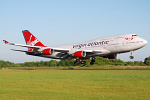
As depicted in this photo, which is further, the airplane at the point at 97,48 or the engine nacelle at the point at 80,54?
the engine nacelle at the point at 80,54

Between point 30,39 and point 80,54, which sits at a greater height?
point 30,39

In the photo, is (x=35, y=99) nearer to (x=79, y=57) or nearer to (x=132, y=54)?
(x=132, y=54)

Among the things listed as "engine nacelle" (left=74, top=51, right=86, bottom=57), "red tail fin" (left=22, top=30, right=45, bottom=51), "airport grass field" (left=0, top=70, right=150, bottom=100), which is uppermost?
"red tail fin" (left=22, top=30, right=45, bottom=51)

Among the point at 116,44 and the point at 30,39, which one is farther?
the point at 30,39

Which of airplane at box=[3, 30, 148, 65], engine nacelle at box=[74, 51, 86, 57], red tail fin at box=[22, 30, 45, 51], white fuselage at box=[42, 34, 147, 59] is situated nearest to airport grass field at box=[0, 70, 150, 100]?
white fuselage at box=[42, 34, 147, 59]

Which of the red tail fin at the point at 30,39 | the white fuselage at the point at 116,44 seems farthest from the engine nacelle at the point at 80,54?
the red tail fin at the point at 30,39

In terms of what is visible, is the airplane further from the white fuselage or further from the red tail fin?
the red tail fin

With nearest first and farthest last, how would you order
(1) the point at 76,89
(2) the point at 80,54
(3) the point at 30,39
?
(1) the point at 76,89 < (2) the point at 80,54 < (3) the point at 30,39

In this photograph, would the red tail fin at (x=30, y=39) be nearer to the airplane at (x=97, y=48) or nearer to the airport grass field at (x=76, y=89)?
the airplane at (x=97, y=48)

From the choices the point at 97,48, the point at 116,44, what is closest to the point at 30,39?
the point at 97,48

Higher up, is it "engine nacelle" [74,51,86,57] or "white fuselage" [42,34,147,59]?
"white fuselage" [42,34,147,59]

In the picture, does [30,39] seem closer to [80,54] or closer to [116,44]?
[80,54]

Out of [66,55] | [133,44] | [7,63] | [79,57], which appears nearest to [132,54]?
[133,44]

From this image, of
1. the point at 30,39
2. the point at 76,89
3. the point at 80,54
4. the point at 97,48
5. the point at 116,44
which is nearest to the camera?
the point at 76,89
